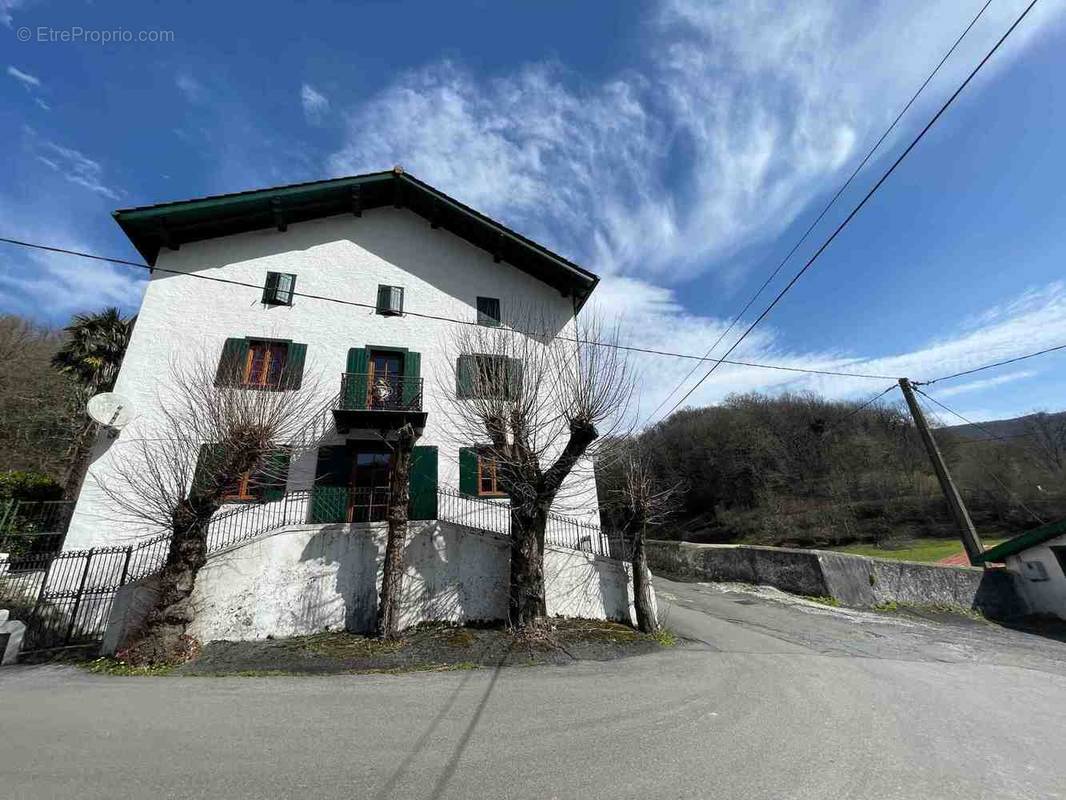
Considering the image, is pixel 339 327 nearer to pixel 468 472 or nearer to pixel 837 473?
pixel 468 472

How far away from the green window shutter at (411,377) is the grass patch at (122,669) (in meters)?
7.41

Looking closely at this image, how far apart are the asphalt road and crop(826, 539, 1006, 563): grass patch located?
→ 20327 millimetres

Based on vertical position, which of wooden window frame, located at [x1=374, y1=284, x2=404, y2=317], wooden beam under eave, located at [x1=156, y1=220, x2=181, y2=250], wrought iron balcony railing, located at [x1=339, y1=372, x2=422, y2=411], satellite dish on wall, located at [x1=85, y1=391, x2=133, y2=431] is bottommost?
satellite dish on wall, located at [x1=85, y1=391, x2=133, y2=431]

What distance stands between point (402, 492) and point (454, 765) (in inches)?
231

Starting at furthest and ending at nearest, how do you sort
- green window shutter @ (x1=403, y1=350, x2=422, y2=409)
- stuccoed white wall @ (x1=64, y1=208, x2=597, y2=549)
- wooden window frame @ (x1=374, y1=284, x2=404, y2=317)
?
1. wooden window frame @ (x1=374, y1=284, x2=404, y2=317)
2. green window shutter @ (x1=403, y1=350, x2=422, y2=409)
3. stuccoed white wall @ (x1=64, y1=208, x2=597, y2=549)

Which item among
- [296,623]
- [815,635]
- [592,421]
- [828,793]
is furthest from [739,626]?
[296,623]

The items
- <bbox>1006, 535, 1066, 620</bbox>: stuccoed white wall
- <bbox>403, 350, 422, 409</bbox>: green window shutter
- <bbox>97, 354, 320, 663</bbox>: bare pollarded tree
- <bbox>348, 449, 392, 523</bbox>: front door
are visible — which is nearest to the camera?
<bbox>97, 354, 320, 663</bbox>: bare pollarded tree

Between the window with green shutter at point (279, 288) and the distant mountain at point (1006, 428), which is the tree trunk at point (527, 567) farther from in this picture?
the distant mountain at point (1006, 428)

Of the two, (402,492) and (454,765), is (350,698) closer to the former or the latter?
(454,765)

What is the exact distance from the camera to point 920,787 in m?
3.98

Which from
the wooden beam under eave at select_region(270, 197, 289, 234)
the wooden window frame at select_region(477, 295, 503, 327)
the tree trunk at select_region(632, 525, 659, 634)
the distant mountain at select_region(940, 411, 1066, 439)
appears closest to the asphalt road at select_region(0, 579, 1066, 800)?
the tree trunk at select_region(632, 525, 659, 634)

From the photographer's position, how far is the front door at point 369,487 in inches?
462

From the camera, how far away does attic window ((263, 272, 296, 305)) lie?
13500 millimetres

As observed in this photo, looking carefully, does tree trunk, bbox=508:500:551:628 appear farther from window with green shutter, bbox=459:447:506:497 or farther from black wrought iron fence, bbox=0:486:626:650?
window with green shutter, bbox=459:447:506:497
